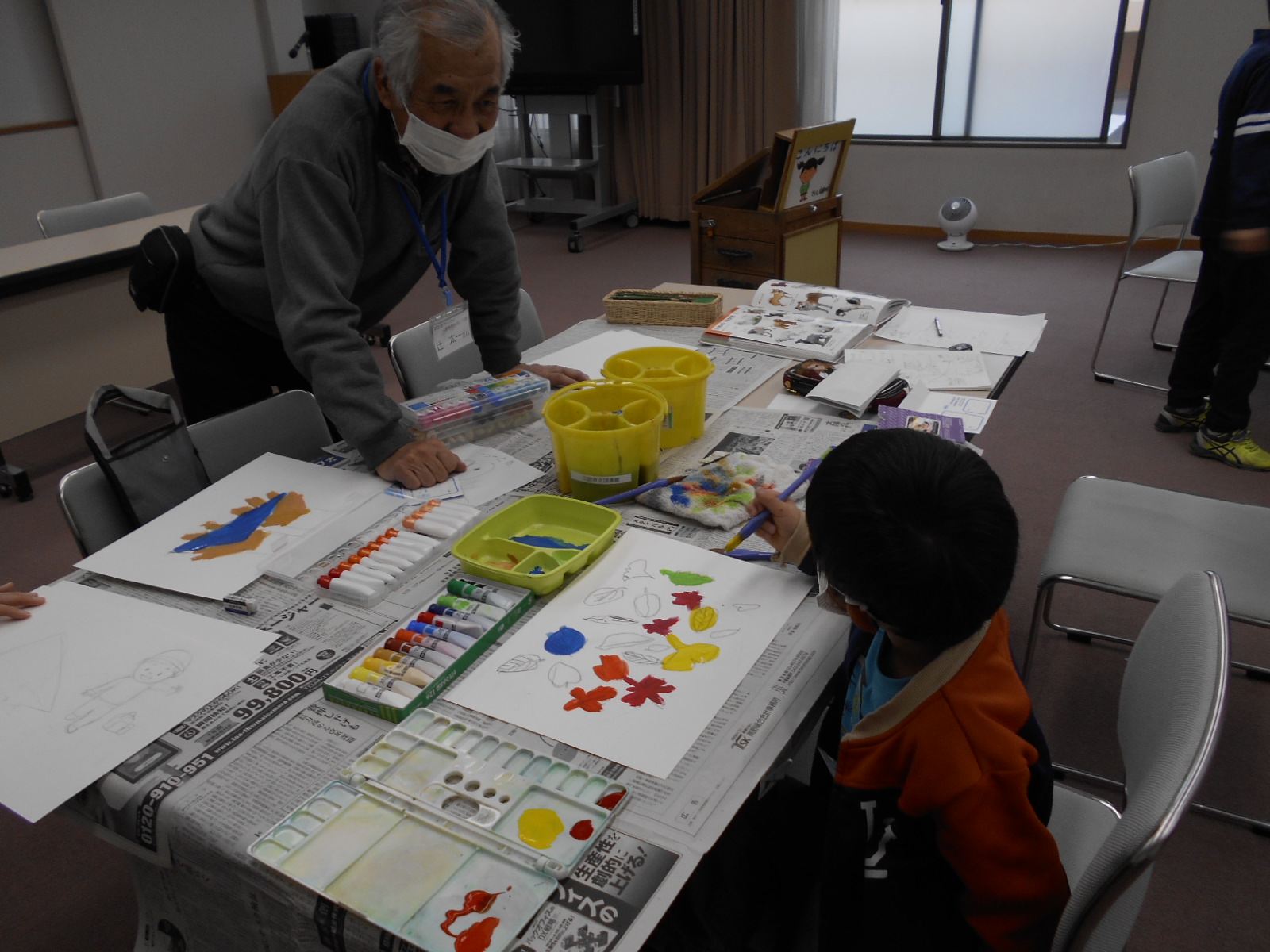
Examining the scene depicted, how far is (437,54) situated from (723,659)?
937 mm

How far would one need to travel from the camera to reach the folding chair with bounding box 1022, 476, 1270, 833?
1.48 metres

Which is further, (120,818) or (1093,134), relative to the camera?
(1093,134)

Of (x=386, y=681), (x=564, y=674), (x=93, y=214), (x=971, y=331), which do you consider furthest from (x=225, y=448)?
(x=93, y=214)

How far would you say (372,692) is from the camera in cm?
90

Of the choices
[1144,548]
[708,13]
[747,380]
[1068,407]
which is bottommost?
[1068,407]

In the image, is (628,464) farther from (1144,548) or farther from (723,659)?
(1144,548)

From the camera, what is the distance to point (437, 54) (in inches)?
48.8

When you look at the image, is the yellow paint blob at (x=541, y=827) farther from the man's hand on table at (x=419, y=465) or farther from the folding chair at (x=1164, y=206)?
the folding chair at (x=1164, y=206)

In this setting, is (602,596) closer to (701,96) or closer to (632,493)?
(632,493)

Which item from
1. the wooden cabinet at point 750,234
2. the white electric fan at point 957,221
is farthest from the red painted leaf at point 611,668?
the white electric fan at point 957,221

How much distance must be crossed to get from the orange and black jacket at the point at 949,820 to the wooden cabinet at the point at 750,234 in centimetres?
215

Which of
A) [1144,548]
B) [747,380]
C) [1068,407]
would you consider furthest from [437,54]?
[1068,407]

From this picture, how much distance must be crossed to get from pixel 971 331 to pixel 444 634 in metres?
1.42

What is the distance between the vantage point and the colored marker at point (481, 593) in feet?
3.39
